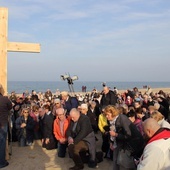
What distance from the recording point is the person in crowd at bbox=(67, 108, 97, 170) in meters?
6.47

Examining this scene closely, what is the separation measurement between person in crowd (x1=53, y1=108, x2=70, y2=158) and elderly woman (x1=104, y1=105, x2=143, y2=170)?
7.65 ft

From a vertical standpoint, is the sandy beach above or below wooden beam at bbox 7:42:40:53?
below

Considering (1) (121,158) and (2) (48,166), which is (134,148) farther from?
(2) (48,166)

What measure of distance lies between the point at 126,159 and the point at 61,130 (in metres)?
2.75

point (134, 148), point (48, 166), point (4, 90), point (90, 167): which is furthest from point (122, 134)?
point (4, 90)

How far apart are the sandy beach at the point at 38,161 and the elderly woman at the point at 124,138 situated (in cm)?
137

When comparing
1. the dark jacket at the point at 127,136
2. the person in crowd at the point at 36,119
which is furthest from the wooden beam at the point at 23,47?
the dark jacket at the point at 127,136

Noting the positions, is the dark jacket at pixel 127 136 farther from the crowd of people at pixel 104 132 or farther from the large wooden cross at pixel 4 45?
the large wooden cross at pixel 4 45

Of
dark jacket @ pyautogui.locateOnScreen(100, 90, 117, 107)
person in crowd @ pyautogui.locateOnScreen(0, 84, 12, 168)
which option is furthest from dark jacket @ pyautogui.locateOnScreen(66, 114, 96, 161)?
dark jacket @ pyautogui.locateOnScreen(100, 90, 117, 107)

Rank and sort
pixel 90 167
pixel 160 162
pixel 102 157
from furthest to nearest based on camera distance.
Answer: pixel 102 157 → pixel 90 167 → pixel 160 162

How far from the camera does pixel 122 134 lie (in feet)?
17.4

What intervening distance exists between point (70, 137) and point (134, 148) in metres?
2.06

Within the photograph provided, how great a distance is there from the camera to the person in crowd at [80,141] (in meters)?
6.47

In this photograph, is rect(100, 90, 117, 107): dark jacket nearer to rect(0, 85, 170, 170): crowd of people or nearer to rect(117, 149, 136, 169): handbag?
rect(0, 85, 170, 170): crowd of people
